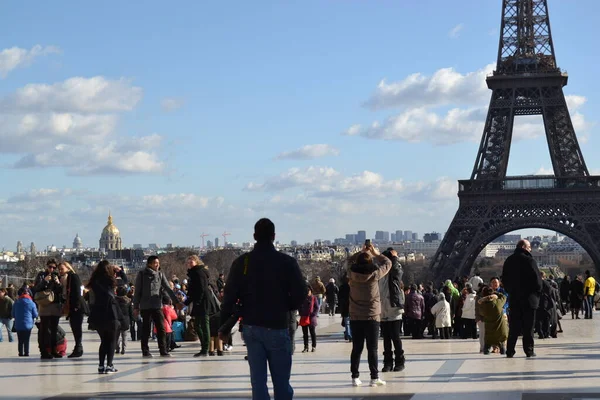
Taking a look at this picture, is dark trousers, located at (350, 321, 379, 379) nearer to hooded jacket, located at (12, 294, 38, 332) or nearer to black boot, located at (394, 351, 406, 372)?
black boot, located at (394, 351, 406, 372)

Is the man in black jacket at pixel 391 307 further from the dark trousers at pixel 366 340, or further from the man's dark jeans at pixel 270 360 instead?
the man's dark jeans at pixel 270 360

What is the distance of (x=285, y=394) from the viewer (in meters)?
9.86

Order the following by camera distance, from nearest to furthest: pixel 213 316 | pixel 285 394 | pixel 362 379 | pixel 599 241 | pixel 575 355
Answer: pixel 285 394
pixel 362 379
pixel 575 355
pixel 213 316
pixel 599 241

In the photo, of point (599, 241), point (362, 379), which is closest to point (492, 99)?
point (599, 241)

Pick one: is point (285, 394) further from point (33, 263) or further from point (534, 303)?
point (33, 263)

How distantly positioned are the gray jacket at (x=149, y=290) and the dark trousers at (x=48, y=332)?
147cm

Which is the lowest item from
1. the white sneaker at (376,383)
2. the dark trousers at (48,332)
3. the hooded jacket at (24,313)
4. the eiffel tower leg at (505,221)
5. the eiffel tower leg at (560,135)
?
the white sneaker at (376,383)

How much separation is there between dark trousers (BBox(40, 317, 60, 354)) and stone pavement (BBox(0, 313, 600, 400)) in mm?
408

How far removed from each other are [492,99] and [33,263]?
211ft

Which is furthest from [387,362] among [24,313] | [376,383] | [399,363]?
[24,313]

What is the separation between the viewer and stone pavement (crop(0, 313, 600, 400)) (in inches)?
501

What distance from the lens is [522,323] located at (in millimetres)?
16516

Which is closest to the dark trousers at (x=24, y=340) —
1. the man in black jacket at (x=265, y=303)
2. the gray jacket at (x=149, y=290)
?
Result: the gray jacket at (x=149, y=290)

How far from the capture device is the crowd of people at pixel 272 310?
10.0m
